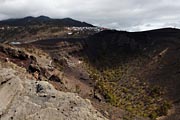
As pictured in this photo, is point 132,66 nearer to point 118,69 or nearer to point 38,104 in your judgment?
point 118,69

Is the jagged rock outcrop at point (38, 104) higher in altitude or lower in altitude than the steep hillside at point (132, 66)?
higher

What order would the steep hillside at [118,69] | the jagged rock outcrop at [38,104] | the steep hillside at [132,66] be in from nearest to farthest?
the jagged rock outcrop at [38,104] → the steep hillside at [118,69] → the steep hillside at [132,66]

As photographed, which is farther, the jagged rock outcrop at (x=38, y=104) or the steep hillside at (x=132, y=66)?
the steep hillside at (x=132, y=66)

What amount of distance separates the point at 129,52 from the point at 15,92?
8776 cm

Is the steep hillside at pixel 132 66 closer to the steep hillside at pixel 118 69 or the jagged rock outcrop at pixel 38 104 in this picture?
the steep hillside at pixel 118 69

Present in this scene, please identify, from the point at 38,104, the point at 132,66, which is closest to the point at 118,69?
the point at 132,66

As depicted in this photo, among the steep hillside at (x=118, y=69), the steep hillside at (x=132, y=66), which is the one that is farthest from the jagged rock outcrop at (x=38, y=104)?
the steep hillside at (x=132, y=66)

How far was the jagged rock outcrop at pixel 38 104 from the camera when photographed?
29422 millimetres

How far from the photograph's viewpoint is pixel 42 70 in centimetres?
Result: 7569

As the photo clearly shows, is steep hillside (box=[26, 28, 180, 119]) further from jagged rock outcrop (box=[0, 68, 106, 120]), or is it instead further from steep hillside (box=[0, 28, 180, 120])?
jagged rock outcrop (box=[0, 68, 106, 120])

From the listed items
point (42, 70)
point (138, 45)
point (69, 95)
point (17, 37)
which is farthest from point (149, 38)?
point (69, 95)

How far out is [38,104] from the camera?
30578 mm

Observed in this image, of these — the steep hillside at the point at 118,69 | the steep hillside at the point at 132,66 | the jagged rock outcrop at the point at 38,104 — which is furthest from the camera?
the steep hillside at the point at 132,66

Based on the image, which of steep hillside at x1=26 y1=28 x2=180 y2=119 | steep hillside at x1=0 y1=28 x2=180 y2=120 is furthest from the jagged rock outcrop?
steep hillside at x1=26 y1=28 x2=180 y2=119
